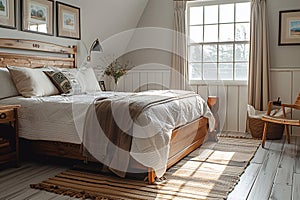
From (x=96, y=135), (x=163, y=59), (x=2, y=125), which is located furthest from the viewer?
(x=163, y=59)

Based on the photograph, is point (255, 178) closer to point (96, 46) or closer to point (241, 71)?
point (241, 71)

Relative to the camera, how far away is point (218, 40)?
5.34 metres

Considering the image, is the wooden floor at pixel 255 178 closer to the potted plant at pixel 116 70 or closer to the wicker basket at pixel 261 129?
the wicker basket at pixel 261 129

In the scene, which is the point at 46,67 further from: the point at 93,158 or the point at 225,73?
the point at 225,73

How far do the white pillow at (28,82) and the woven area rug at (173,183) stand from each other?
1.03 metres

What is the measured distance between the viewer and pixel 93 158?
2.98 meters

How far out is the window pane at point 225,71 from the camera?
17.2 feet

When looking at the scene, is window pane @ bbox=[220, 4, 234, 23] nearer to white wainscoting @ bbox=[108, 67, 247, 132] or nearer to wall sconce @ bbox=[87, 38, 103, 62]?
white wainscoting @ bbox=[108, 67, 247, 132]

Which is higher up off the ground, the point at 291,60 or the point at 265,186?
the point at 291,60

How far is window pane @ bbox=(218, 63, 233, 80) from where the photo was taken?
17.2ft

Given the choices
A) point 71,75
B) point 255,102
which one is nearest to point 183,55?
point 255,102

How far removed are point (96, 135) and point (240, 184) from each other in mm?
1351

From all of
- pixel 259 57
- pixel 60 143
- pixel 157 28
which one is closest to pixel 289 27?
pixel 259 57

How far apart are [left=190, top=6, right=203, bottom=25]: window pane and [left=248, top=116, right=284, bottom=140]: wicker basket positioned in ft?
6.16
